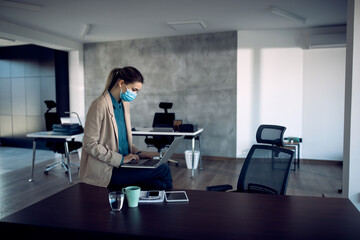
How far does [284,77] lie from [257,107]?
862 mm

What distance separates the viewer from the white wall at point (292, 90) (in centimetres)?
613

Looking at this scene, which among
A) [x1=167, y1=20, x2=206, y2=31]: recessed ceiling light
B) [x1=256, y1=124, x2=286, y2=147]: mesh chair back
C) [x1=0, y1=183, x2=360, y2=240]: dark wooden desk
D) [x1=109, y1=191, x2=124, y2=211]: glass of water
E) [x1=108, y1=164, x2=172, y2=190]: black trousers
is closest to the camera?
[x1=0, y1=183, x2=360, y2=240]: dark wooden desk

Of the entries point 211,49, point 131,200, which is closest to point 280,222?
point 131,200

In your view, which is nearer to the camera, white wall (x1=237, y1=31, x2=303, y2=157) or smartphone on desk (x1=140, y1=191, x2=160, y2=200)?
smartphone on desk (x1=140, y1=191, x2=160, y2=200)

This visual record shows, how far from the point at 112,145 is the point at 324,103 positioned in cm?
535

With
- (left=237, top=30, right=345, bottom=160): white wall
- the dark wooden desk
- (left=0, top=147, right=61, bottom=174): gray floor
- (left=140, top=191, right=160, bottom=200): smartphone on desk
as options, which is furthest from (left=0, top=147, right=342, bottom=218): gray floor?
(left=140, top=191, right=160, bottom=200): smartphone on desk

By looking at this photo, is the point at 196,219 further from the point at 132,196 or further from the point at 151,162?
the point at 151,162

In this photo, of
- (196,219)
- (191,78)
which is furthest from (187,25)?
(196,219)

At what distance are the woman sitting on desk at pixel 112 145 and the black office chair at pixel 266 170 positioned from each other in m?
0.52

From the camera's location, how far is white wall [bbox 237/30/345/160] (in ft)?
20.1

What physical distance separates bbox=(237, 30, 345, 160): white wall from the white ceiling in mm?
451

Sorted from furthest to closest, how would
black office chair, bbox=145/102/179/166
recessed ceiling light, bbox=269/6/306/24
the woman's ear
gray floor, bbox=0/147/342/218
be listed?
black office chair, bbox=145/102/179/166
recessed ceiling light, bbox=269/6/306/24
gray floor, bbox=0/147/342/218
the woman's ear

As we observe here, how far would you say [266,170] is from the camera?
2365 millimetres

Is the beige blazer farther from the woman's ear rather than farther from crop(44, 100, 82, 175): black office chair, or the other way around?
crop(44, 100, 82, 175): black office chair
